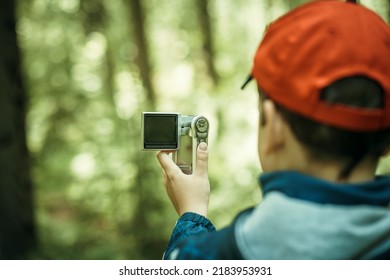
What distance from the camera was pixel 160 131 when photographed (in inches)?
54.8

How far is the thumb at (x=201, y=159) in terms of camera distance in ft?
4.13

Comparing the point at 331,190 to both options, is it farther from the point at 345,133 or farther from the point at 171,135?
the point at 171,135

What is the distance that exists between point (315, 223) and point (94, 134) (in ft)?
19.9

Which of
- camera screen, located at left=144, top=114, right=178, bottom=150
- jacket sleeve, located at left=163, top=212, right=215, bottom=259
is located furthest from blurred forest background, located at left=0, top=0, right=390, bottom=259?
jacket sleeve, located at left=163, top=212, right=215, bottom=259

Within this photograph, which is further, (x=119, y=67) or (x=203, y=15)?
(x=119, y=67)

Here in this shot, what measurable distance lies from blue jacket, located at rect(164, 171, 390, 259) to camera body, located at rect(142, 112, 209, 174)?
0.54 m

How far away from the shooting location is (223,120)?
19.0 feet

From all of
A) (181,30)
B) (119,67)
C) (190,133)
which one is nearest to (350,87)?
(190,133)

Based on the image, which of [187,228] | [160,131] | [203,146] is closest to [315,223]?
[187,228]

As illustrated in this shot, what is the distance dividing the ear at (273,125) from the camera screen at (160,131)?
0.53m

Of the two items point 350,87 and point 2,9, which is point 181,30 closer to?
point 2,9

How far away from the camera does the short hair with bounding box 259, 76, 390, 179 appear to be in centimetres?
83

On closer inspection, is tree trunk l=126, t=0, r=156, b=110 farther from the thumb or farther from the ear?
the ear

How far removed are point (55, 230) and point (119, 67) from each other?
452 centimetres
